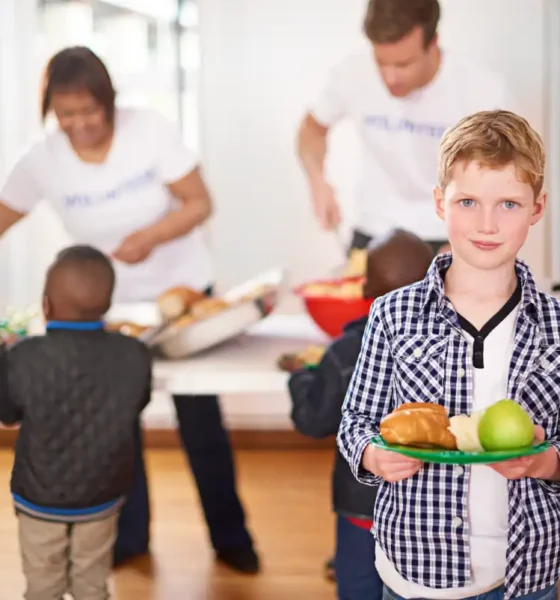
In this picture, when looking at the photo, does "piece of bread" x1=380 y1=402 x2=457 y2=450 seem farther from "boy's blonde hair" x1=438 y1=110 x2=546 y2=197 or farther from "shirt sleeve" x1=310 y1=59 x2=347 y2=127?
"shirt sleeve" x1=310 y1=59 x2=347 y2=127

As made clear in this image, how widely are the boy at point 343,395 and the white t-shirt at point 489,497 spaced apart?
0.39 metres

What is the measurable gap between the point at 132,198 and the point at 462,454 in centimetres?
118

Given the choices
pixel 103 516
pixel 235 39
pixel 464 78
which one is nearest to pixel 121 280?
pixel 103 516

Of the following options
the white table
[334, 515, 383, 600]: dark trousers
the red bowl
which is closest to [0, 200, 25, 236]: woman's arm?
the white table

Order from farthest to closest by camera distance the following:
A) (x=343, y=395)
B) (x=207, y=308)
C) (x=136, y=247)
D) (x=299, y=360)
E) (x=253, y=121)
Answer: (x=253, y=121)
(x=136, y=247)
(x=207, y=308)
(x=299, y=360)
(x=343, y=395)

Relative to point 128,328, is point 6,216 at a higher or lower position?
higher

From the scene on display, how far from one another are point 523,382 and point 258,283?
3.22ft

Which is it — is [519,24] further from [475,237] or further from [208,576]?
[475,237]

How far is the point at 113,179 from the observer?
5.96ft

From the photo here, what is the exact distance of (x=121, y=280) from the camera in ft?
6.36

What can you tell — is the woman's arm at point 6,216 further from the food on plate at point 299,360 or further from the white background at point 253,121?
the white background at point 253,121

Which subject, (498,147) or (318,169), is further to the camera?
(318,169)

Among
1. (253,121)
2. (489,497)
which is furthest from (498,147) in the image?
(253,121)

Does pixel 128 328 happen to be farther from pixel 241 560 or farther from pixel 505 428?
pixel 505 428
